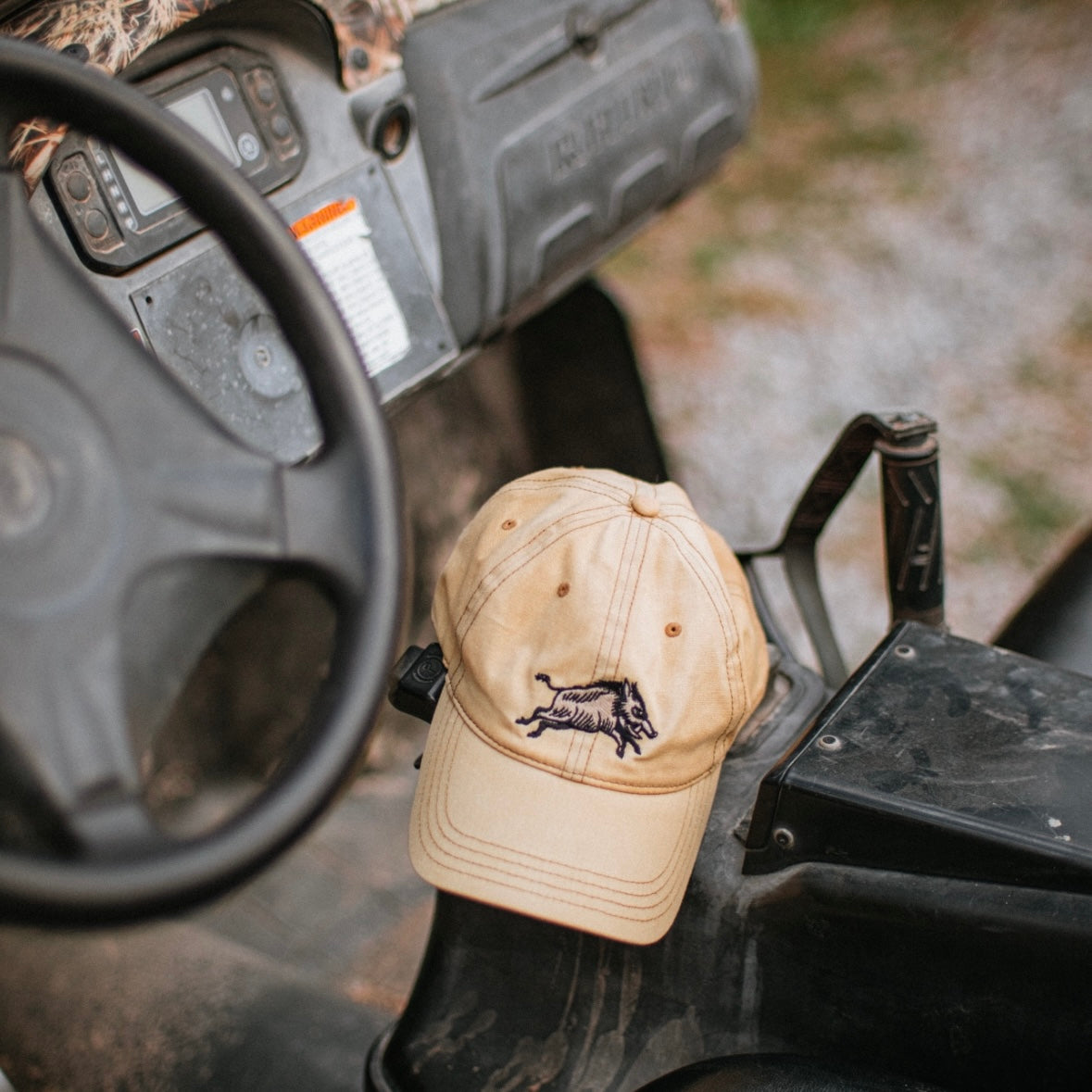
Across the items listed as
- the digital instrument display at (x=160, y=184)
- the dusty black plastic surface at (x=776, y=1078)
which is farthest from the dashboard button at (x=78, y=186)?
the dusty black plastic surface at (x=776, y=1078)

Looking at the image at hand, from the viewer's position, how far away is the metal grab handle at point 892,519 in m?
1.05

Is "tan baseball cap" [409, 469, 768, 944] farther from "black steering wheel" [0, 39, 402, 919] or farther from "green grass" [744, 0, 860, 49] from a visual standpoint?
"green grass" [744, 0, 860, 49]

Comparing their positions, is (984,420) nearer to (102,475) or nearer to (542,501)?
(542,501)

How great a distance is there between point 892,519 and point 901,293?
178 centimetres

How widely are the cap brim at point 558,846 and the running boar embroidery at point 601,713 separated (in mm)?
39

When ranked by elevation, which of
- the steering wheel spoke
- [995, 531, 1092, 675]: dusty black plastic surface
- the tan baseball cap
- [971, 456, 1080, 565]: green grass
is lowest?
[971, 456, 1080, 565]: green grass

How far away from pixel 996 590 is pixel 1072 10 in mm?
2462

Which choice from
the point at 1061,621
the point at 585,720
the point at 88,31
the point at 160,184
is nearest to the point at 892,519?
the point at 1061,621

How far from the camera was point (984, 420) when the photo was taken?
2.34m

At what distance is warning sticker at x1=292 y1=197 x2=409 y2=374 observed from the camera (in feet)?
4.09

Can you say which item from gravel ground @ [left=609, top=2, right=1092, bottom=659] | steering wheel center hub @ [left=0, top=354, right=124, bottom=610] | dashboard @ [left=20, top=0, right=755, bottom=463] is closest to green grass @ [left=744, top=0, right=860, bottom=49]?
gravel ground @ [left=609, top=2, right=1092, bottom=659]

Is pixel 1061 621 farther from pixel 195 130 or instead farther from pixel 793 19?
pixel 793 19

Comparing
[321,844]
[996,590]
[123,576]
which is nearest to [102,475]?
[123,576]

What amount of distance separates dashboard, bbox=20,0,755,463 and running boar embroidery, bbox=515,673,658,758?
428 mm
